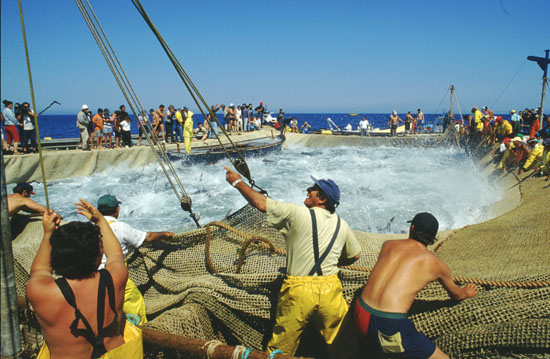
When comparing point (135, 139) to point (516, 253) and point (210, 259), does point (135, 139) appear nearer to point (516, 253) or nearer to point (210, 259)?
point (210, 259)

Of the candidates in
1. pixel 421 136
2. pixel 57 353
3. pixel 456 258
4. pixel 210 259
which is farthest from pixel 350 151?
pixel 57 353

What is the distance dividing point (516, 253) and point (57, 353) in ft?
15.2

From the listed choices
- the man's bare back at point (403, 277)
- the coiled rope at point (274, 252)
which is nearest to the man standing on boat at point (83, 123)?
the coiled rope at point (274, 252)

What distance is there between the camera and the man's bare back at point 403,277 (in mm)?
2387

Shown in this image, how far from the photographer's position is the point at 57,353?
72.9 inches

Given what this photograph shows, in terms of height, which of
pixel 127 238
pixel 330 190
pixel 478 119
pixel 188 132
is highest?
pixel 478 119

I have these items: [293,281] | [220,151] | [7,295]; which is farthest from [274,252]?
[220,151]

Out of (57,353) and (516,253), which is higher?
(57,353)

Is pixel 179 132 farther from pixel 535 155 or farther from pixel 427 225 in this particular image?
pixel 427 225

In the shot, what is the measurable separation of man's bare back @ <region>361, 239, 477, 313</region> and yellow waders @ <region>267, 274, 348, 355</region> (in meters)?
0.24

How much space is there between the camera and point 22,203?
164 inches

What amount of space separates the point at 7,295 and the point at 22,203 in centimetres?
332

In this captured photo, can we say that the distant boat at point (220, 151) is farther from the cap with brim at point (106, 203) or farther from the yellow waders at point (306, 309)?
the yellow waders at point (306, 309)

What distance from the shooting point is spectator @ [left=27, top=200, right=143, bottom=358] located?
5.94 feet
